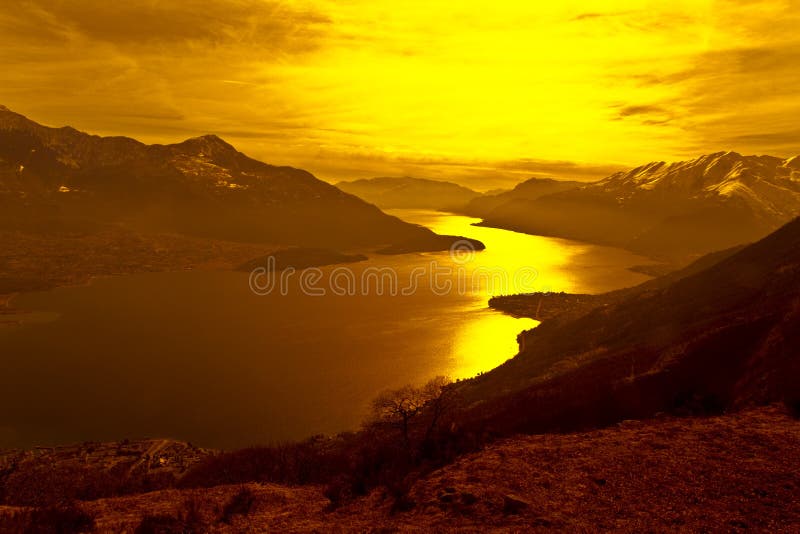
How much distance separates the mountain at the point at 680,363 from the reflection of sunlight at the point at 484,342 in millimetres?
20302

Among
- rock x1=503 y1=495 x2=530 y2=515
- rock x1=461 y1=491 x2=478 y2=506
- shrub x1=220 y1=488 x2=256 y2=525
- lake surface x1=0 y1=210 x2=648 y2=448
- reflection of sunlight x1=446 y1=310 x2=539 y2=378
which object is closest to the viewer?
rock x1=503 y1=495 x2=530 y2=515

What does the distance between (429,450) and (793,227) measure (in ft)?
411

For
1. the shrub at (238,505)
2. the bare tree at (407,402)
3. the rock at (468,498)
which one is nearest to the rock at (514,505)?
the rock at (468,498)

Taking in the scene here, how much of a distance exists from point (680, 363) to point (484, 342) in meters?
104

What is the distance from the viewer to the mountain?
3133 centimetres

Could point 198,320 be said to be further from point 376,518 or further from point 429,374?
point 376,518

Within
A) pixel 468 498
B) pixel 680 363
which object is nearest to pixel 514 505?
pixel 468 498

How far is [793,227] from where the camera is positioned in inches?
4360

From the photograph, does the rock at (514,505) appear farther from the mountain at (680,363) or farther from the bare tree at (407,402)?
the bare tree at (407,402)

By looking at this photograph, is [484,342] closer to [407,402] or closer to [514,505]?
[407,402]

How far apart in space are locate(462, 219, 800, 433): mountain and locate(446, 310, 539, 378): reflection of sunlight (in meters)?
20.3

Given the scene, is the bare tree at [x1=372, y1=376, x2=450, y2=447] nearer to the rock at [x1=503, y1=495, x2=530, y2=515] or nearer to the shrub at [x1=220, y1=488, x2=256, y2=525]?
the shrub at [x1=220, y1=488, x2=256, y2=525]

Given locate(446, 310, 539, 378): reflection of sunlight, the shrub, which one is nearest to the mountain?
the shrub

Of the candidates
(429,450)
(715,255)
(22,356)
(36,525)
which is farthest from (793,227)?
(22,356)
